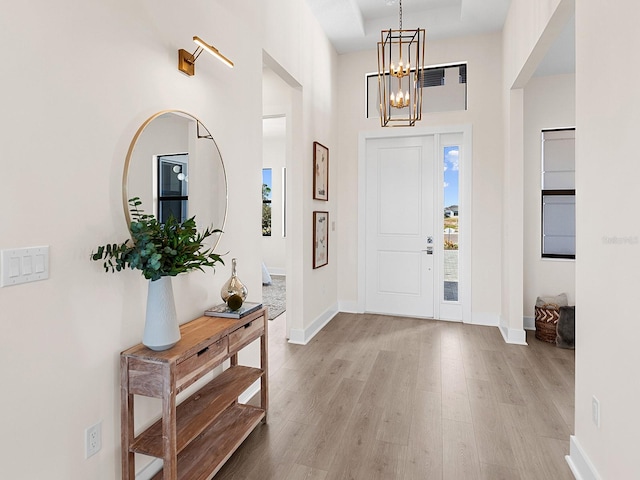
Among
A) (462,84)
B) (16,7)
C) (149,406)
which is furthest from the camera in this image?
(462,84)

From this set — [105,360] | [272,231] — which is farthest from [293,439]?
[272,231]

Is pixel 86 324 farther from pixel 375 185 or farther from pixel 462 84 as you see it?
pixel 462 84

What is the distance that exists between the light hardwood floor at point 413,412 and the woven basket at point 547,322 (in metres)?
0.12

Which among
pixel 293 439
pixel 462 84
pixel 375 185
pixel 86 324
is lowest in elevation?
pixel 293 439

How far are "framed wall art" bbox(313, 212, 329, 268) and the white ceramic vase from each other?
2.58m

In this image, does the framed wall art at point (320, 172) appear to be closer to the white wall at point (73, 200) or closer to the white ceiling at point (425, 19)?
the white ceiling at point (425, 19)

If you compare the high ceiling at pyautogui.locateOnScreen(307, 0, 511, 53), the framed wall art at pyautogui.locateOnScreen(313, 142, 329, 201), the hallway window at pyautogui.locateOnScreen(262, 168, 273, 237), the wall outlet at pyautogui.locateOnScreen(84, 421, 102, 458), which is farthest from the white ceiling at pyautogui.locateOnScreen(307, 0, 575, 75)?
the hallway window at pyautogui.locateOnScreen(262, 168, 273, 237)

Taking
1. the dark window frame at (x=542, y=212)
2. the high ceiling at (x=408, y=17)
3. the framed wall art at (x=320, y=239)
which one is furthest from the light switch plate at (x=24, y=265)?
the dark window frame at (x=542, y=212)

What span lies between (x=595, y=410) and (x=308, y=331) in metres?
2.66

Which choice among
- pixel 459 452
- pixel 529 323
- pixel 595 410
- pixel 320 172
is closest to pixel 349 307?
pixel 320 172

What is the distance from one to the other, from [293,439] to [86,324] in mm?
1344

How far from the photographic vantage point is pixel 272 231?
8.58 metres

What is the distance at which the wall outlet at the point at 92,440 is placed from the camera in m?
1.49

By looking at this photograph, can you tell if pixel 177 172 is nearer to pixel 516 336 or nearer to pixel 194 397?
pixel 194 397
